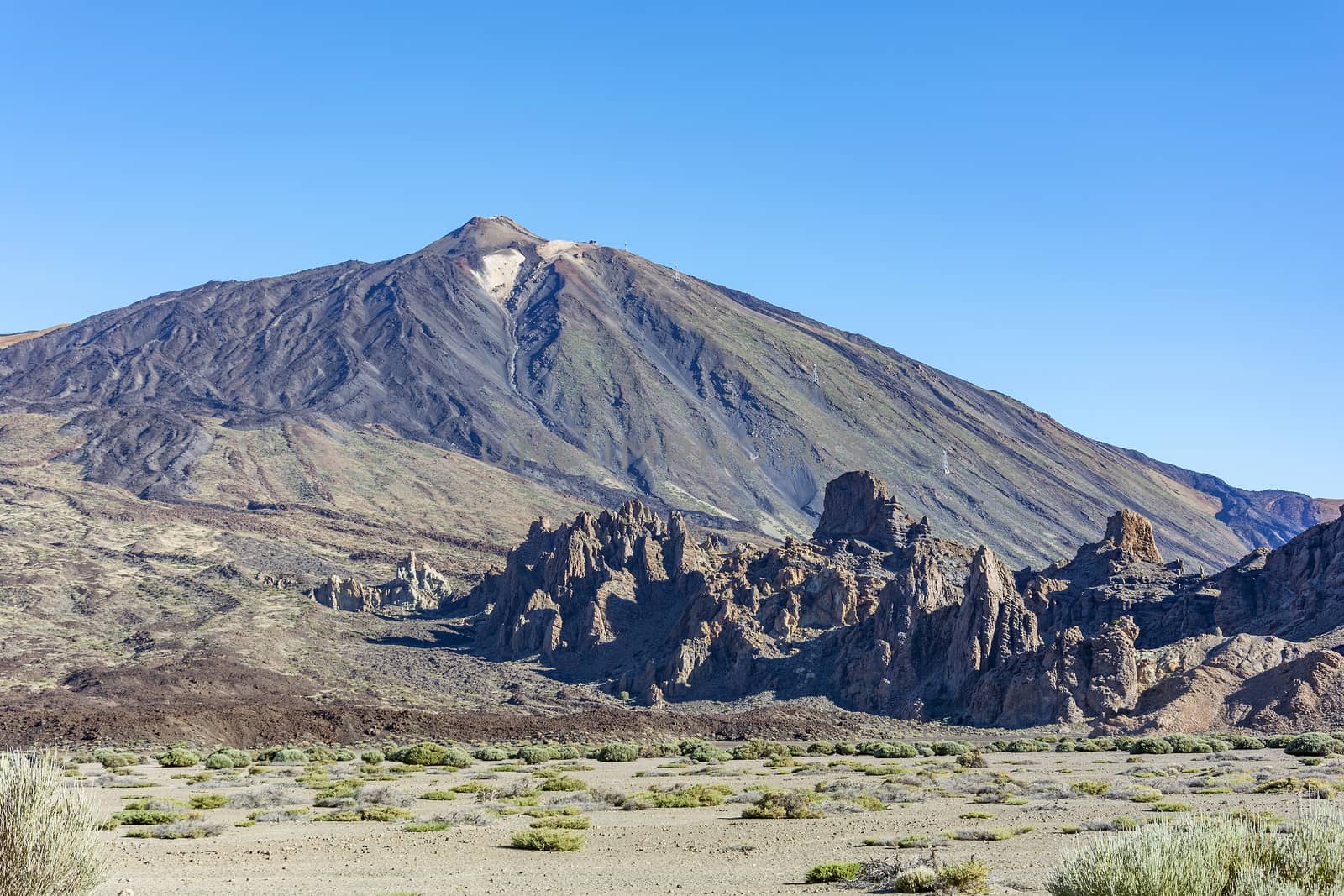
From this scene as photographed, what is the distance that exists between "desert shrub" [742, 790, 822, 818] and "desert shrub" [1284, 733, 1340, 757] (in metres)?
24.8

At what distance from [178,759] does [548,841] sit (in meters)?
25.0

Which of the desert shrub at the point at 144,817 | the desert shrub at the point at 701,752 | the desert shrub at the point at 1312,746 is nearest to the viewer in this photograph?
the desert shrub at the point at 144,817

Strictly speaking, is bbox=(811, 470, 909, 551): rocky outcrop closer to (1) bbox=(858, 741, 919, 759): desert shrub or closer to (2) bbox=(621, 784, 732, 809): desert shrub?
(1) bbox=(858, 741, 919, 759): desert shrub

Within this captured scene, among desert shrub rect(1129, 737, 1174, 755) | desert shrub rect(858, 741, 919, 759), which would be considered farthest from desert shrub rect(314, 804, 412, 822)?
desert shrub rect(1129, 737, 1174, 755)

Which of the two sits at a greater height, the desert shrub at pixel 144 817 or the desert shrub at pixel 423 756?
the desert shrub at pixel 144 817

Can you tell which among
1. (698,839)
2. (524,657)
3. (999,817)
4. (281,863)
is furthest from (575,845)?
(524,657)

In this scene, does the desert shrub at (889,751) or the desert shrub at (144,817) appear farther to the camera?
the desert shrub at (889,751)

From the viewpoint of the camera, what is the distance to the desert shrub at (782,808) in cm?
2995

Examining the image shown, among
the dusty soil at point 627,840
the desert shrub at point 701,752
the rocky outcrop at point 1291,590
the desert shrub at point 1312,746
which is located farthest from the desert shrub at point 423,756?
the rocky outcrop at point 1291,590

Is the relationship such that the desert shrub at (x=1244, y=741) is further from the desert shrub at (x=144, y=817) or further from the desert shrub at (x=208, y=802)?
the desert shrub at (x=144, y=817)

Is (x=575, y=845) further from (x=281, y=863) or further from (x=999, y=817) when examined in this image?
(x=999, y=817)

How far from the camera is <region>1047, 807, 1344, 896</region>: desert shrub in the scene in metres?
13.7

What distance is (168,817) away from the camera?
29.6 metres

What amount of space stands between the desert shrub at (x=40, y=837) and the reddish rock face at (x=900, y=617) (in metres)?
52.6
